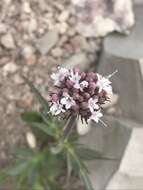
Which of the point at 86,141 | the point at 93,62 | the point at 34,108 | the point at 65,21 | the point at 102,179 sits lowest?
the point at 102,179

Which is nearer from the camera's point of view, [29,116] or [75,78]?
[75,78]

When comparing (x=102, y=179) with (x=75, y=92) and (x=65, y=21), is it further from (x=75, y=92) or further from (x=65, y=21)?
(x=75, y=92)

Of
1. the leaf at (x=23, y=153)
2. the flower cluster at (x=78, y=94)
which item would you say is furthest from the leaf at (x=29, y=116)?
the flower cluster at (x=78, y=94)

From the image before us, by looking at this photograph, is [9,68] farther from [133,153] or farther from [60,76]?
[60,76]

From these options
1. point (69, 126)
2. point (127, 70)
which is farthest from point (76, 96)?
point (127, 70)

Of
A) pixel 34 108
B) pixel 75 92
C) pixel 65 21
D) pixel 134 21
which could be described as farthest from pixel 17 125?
pixel 75 92

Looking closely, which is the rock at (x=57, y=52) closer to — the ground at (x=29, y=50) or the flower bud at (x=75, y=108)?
the ground at (x=29, y=50)
